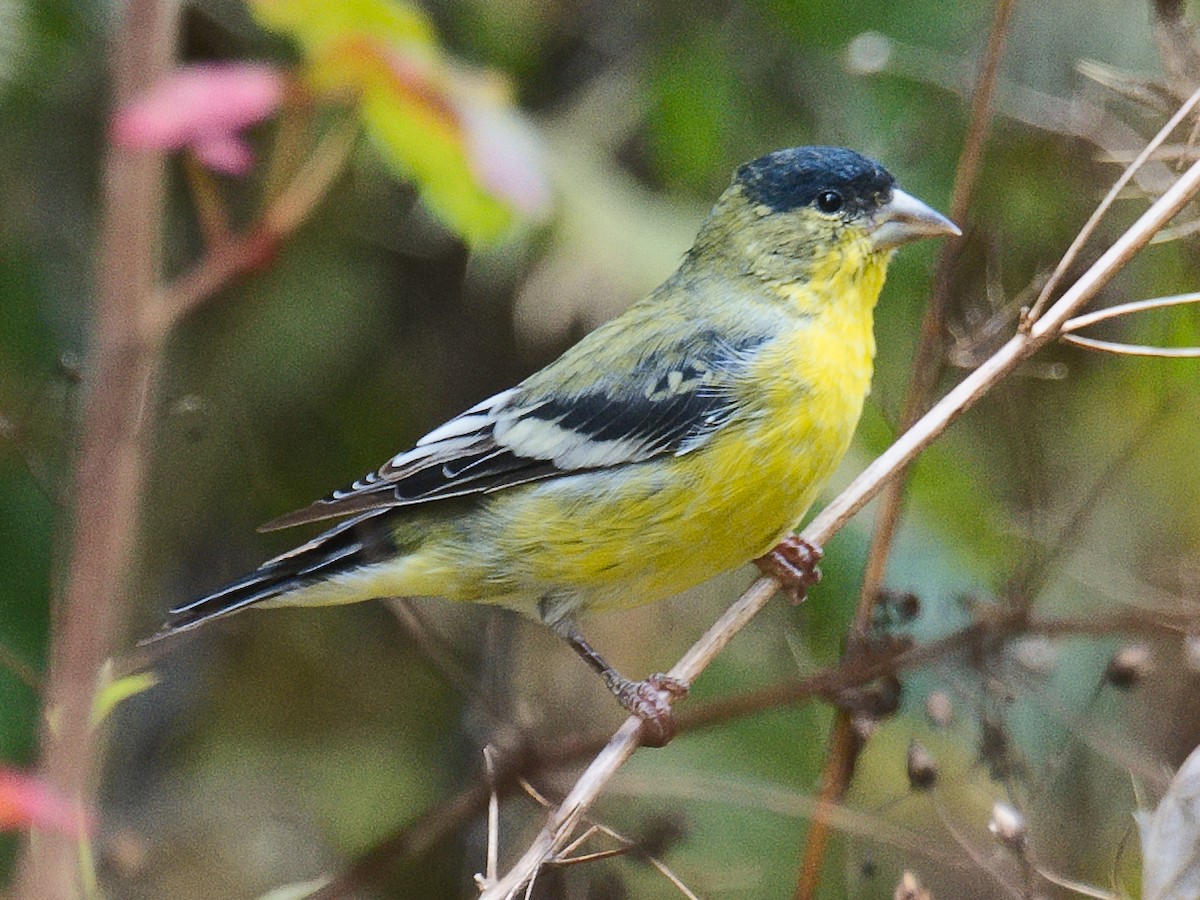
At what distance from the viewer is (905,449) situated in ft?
9.02

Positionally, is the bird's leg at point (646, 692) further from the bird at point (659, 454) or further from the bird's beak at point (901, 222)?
the bird's beak at point (901, 222)

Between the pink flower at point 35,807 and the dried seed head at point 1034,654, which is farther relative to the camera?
the dried seed head at point 1034,654

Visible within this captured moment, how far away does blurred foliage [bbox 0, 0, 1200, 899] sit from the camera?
3584mm

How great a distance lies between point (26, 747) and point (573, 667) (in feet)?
5.18

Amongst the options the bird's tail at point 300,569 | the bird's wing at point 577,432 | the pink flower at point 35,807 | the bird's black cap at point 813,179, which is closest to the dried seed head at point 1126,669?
the bird's wing at point 577,432

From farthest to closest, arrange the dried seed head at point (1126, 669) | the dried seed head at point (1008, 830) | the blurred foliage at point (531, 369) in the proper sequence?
the blurred foliage at point (531, 369) → the dried seed head at point (1126, 669) → the dried seed head at point (1008, 830)

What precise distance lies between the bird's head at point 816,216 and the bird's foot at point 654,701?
3.33 ft

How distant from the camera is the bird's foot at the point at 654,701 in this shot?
2.89 m

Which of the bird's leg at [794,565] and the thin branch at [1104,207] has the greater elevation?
the thin branch at [1104,207]

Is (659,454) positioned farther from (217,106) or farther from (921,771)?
(217,106)

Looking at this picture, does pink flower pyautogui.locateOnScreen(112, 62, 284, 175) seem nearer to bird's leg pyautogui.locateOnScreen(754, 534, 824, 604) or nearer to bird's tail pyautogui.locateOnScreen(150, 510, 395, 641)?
bird's tail pyautogui.locateOnScreen(150, 510, 395, 641)

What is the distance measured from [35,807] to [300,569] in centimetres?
177

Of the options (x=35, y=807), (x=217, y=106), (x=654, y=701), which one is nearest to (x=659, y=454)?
(x=654, y=701)

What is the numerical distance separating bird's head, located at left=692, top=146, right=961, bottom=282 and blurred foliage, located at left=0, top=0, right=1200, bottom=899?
A: 29 cm
